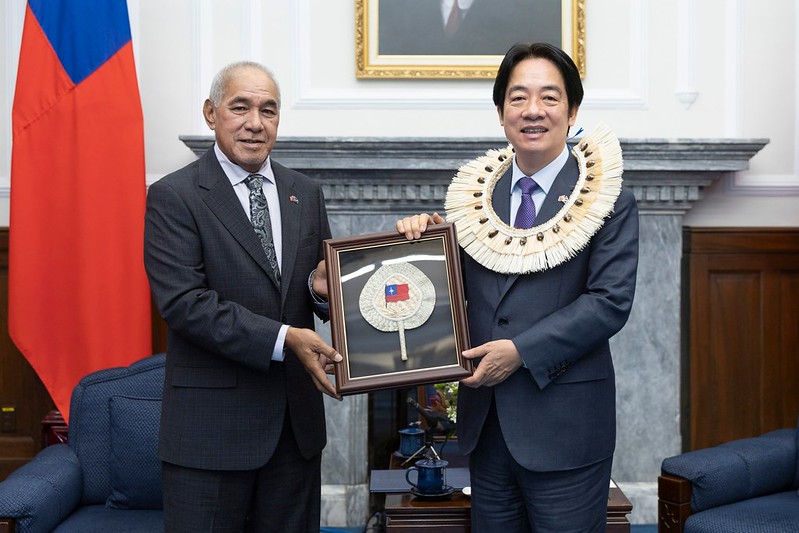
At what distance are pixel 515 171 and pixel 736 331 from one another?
2.41 m

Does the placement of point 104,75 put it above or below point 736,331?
above

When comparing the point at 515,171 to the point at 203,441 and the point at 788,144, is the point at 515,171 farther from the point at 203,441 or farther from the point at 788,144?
the point at 788,144

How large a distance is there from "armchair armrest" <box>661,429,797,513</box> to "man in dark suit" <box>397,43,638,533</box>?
1.08m

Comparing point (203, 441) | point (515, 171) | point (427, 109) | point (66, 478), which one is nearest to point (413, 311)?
point (515, 171)

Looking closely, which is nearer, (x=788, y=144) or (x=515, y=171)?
(x=515, y=171)

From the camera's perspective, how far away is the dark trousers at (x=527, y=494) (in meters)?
1.92

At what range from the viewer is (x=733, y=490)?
2979 millimetres

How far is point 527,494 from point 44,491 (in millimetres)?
1566

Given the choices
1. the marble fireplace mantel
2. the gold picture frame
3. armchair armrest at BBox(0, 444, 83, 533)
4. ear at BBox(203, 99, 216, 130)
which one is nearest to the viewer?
ear at BBox(203, 99, 216, 130)

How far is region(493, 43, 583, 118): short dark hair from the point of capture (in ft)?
6.49

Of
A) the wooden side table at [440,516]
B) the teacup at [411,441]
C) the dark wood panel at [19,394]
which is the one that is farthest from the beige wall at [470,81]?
the wooden side table at [440,516]

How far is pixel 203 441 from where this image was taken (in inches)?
79.4

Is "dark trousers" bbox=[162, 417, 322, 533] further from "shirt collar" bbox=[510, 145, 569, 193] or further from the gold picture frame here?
the gold picture frame

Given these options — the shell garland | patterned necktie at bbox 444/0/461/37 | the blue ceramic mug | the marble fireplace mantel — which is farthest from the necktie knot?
patterned necktie at bbox 444/0/461/37
